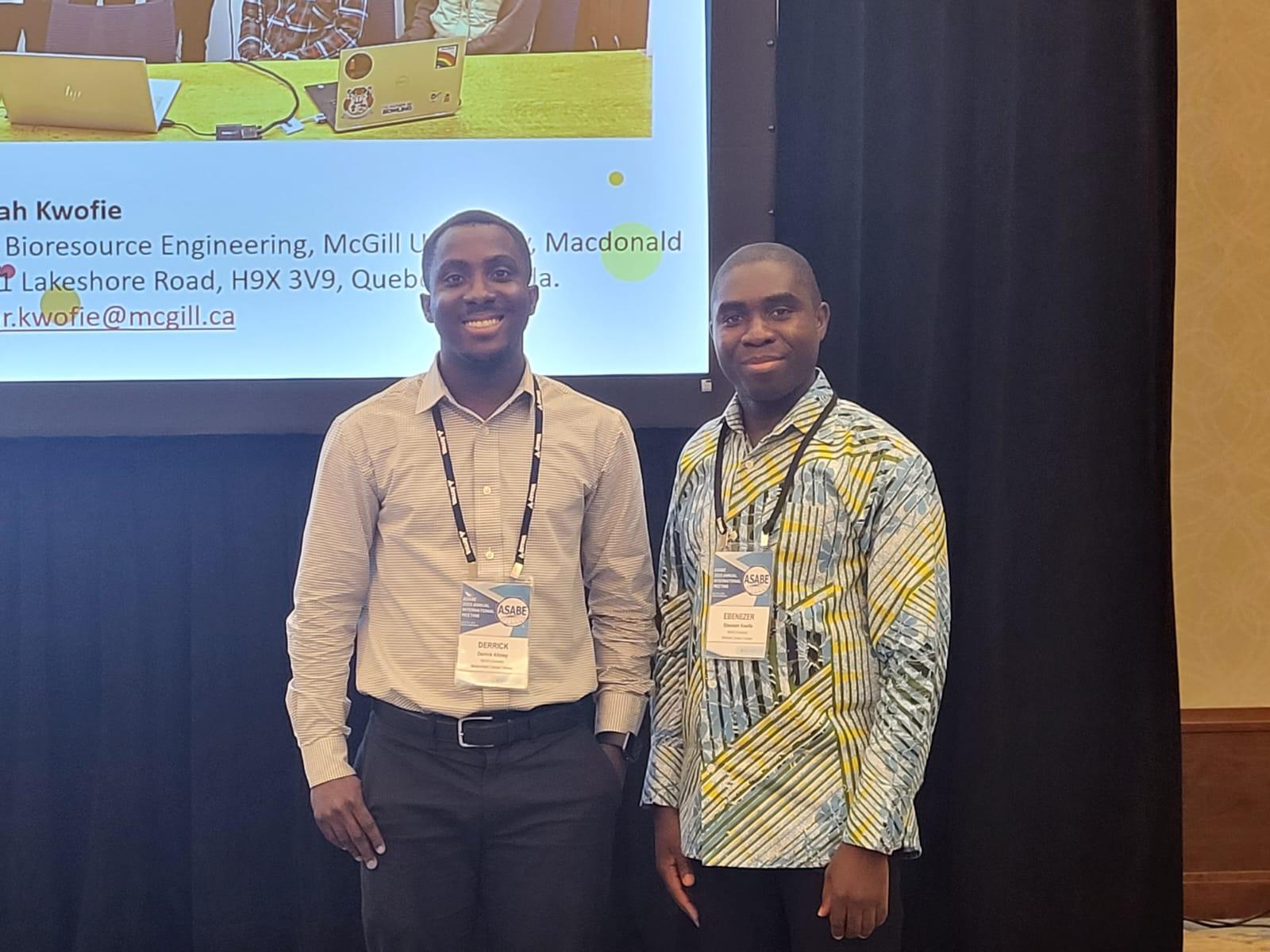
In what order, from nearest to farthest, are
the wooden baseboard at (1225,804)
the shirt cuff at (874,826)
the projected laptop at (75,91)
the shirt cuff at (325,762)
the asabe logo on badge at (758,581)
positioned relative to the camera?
the shirt cuff at (874,826)
the asabe logo on badge at (758,581)
the shirt cuff at (325,762)
the projected laptop at (75,91)
the wooden baseboard at (1225,804)

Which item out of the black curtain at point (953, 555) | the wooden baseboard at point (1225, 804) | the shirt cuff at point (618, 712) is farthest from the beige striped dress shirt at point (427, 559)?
the wooden baseboard at point (1225, 804)

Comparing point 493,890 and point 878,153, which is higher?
point 878,153

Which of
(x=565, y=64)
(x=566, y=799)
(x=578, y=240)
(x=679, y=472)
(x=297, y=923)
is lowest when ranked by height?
(x=297, y=923)

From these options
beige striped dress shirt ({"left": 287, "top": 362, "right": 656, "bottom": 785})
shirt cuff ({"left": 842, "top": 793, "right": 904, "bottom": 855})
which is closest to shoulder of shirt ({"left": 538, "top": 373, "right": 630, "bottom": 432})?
beige striped dress shirt ({"left": 287, "top": 362, "right": 656, "bottom": 785})

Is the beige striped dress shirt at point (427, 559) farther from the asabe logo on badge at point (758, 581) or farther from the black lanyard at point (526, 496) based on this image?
the asabe logo on badge at point (758, 581)

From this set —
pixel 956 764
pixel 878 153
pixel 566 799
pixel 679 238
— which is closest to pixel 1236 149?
pixel 878 153

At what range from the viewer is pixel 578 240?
2.34m

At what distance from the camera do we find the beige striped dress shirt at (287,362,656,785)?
163 centimetres

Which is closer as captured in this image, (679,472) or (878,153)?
(679,472)

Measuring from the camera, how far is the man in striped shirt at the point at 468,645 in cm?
160

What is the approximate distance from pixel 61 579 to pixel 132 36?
1.10 meters

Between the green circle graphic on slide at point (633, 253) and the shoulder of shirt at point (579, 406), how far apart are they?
0.61 metres

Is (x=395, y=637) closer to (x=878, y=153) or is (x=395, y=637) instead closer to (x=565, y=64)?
(x=565, y=64)

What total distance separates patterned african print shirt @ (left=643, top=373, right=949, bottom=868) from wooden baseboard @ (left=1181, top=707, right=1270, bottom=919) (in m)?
1.59
